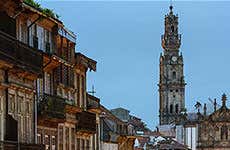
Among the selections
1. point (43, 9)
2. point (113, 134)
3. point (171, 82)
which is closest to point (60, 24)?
point (43, 9)

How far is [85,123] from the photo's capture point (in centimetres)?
4519

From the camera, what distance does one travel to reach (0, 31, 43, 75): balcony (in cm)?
2552

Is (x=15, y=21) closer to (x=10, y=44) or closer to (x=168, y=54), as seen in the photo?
(x=10, y=44)

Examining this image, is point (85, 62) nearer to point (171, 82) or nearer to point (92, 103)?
point (92, 103)

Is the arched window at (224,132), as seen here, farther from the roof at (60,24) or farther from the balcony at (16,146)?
the balcony at (16,146)

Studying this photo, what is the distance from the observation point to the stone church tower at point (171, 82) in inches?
6954

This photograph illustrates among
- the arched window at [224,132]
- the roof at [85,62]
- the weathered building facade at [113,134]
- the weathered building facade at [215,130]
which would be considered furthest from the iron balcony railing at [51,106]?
the arched window at [224,132]

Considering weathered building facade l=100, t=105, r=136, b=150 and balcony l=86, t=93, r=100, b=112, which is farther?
weathered building facade l=100, t=105, r=136, b=150

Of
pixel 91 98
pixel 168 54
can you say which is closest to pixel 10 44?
pixel 91 98

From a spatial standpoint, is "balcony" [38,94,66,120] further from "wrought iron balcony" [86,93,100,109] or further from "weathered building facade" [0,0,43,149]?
"wrought iron balcony" [86,93,100,109]

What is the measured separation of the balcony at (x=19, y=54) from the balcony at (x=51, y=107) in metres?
2.84

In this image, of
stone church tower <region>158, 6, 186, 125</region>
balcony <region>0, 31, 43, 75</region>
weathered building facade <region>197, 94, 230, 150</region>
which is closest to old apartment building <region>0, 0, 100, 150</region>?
balcony <region>0, 31, 43, 75</region>

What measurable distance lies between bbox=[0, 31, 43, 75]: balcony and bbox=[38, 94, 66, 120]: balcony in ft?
9.33

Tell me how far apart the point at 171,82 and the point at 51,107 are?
142441 millimetres
